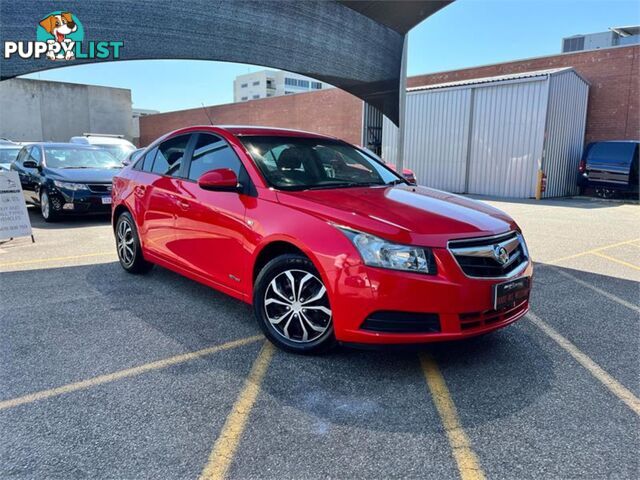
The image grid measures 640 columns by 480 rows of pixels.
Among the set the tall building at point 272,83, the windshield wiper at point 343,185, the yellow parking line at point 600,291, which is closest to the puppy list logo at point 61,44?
the windshield wiper at point 343,185

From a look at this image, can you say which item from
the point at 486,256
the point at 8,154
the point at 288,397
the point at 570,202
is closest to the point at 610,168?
the point at 570,202

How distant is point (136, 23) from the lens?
24.1 ft

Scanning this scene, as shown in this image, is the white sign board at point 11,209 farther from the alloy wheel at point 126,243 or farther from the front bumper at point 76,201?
the alloy wheel at point 126,243

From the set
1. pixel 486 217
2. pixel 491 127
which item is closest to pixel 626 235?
pixel 486 217

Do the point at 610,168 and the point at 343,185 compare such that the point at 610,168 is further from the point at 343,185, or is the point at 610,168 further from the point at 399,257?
the point at 399,257

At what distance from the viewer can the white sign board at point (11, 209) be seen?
725 centimetres

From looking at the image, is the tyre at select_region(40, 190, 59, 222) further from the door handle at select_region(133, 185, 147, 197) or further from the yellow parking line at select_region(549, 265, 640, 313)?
the yellow parking line at select_region(549, 265, 640, 313)

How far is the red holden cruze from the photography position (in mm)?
2936

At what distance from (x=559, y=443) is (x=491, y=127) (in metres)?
16.3

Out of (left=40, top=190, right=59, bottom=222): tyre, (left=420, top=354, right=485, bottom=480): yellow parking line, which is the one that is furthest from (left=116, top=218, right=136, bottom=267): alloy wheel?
(left=40, top=190, right=59, bottom=222): tyre

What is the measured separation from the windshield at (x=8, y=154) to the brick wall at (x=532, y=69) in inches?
681

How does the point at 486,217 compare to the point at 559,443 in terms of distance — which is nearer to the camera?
the point at 559,443

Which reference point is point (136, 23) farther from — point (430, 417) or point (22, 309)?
point (430, 417)

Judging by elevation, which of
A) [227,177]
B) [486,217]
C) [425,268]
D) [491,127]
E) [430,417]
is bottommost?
[430,417]
